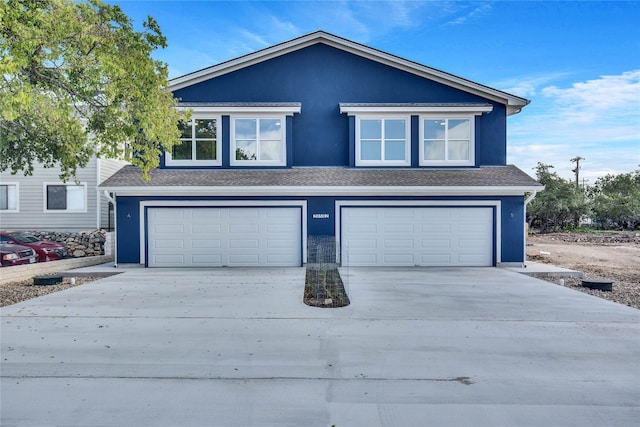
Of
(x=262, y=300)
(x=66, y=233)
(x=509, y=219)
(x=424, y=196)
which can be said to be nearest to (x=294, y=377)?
(x=262, y=300)

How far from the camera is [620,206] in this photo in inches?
1155

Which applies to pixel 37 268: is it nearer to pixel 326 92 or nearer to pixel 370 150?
pixel 326 92

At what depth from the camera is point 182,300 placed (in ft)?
25.0

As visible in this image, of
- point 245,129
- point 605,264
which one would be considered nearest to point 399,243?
point 245,129

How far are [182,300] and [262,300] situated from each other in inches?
68.1

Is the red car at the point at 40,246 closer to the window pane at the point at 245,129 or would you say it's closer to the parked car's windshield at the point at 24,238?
the parked car's windshield at the point at 24,238

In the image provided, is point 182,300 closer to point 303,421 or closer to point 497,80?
point 303,421

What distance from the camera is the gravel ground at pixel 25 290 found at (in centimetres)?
782

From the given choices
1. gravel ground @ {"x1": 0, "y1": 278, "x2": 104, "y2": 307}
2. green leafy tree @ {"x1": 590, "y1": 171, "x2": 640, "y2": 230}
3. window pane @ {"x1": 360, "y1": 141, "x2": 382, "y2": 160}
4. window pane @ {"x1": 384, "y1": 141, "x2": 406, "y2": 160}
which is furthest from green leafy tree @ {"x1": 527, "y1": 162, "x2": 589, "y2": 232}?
gravel ground @ {"x1": 0, "y1": 278, "x2": 104, "y2": 307}

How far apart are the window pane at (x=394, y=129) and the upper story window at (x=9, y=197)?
17.2 meters

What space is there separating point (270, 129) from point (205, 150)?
8.17 feet

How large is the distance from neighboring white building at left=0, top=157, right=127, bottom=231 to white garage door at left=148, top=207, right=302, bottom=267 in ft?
21.1

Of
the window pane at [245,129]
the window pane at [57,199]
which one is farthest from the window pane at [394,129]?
the window pane at [57,199]

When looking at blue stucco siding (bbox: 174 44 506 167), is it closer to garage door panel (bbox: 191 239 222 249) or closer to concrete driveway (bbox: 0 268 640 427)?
garage door panel (bbox: 191 239 222 249)
